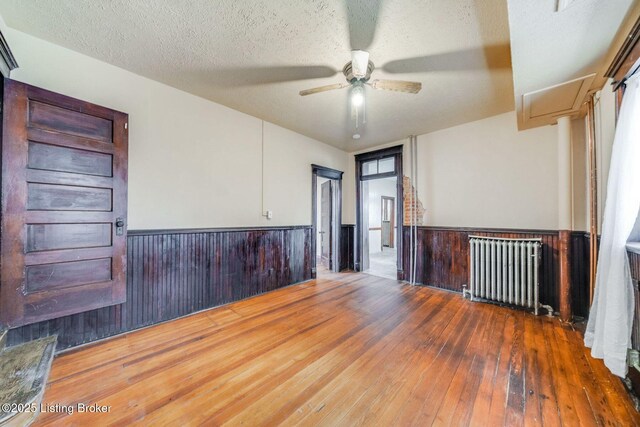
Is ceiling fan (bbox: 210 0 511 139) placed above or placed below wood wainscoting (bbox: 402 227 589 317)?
above

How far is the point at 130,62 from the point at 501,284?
4.87 m

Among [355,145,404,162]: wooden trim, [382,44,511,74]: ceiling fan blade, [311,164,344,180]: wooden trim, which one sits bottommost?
[311,164,344,180]: wooden trim

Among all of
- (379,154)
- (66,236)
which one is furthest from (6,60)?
(379,154)

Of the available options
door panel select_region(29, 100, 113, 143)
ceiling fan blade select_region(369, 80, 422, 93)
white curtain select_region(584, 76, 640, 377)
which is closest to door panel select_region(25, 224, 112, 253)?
door panel select_region(29, 100, 113, 143)

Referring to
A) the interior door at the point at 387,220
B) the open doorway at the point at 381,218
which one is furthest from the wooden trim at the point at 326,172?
the interior door at the point at 387,220

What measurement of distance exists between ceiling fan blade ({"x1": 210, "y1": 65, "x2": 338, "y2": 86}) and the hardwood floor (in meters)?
2.62

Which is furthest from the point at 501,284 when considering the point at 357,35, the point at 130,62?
the point at 130,62

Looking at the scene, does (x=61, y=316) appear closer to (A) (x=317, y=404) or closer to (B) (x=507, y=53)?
(A) (x=317, y=404)

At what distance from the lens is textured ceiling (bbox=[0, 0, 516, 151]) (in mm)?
1664

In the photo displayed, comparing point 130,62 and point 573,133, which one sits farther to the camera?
point 573,133

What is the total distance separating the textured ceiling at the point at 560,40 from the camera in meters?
1.34

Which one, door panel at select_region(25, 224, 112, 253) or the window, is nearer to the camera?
door panel at select_region(25, 224, 112, 253)

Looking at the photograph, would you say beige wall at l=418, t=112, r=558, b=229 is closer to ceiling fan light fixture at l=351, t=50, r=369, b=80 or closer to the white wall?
ceiling fan light fixture at l=351, t=50, r=369, b=80

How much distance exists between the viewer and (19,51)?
1.92m
